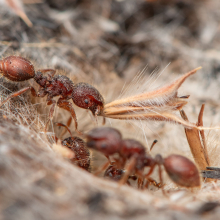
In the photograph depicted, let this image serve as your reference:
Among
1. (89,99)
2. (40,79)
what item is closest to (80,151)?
(89,99)

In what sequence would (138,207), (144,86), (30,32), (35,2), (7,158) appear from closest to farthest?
(138,207) < (7,158) < (144,86) < (30,32) < (35,2)

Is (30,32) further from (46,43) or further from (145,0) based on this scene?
(145,0)

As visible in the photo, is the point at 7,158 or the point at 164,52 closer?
the point at 7,158

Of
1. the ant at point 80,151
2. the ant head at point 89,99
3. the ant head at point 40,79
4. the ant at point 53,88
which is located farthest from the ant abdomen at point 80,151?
the ant head at point 40,79

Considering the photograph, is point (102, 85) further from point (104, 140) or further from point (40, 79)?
point (104, 140)

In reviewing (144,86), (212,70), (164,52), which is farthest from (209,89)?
(144,86)

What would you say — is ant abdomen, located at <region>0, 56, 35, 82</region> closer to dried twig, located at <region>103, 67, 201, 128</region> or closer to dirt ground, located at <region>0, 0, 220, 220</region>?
dirt ground, located at <region>0, 0, 220, 220</region>
